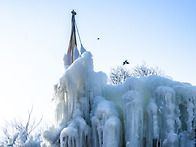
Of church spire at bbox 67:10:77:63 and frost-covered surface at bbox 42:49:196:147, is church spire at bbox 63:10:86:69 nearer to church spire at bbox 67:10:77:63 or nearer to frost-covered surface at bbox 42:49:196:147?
church spire at bbox 67:10:77:63

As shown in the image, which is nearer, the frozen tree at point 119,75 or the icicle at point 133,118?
the icicle at point 133,118

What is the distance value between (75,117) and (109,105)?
1.23 meters

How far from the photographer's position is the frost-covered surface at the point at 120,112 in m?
7.27

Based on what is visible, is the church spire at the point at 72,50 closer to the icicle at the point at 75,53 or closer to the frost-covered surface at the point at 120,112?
the icicle at the point at 75,53

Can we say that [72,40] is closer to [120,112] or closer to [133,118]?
[120,112]

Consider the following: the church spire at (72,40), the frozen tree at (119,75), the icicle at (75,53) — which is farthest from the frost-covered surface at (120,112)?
the frozen tree at (119,75)

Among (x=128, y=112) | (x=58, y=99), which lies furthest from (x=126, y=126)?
(x=58, y=99)

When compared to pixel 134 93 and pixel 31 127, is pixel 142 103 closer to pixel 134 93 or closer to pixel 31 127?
pixel 134 93

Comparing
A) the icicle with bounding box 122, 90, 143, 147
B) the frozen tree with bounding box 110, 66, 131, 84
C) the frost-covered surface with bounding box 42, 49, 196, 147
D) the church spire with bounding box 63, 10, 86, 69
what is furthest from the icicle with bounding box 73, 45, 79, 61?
the frozen tree with bounding box 110, 66, 131, 84

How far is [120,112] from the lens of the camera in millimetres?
8055

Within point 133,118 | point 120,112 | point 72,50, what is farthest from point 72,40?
point 133,118

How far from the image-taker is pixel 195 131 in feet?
24.3

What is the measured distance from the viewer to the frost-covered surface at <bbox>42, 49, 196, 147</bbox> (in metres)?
7.27

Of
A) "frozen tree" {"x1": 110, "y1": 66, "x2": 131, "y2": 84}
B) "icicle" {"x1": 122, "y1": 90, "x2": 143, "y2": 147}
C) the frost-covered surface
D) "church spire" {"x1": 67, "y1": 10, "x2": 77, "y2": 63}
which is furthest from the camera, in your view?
"frozen tree" {"x1": 110, "y1": 66, "x2": 131, "y2": 84}
